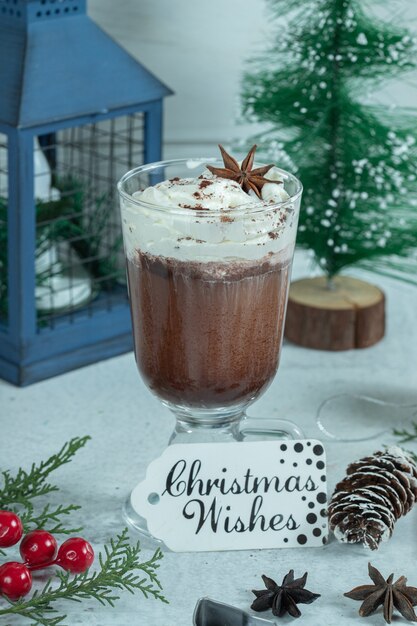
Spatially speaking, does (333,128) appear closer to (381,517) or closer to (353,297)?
(353,297)

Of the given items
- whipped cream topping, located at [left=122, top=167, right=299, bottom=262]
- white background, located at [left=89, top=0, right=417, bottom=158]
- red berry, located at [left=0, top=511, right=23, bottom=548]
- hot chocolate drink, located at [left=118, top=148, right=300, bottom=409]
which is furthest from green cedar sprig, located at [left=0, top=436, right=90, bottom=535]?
white background, located at [left=89, top=0, right=417, bottom=158]

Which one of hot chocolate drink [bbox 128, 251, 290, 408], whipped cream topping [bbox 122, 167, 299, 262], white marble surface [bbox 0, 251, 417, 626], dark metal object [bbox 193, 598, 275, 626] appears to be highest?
whipped cream topping [bbox 122, 167, 299, 262]

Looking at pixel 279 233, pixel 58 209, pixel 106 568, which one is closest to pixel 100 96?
pixel 58 209

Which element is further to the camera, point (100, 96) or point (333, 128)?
point (333, 128)

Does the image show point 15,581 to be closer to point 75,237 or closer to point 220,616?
point 220,616

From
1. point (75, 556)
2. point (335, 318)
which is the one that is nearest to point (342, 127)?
point (335, 318)

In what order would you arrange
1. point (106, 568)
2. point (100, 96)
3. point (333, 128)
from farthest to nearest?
point (333, 128) < point (100, 96) < point (106, 568)

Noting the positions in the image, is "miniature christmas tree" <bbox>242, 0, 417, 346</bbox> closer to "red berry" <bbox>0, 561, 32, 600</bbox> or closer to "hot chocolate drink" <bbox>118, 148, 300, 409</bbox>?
"hot chocolate drink" <bbox>118, 148, 300, 409</bbox>
